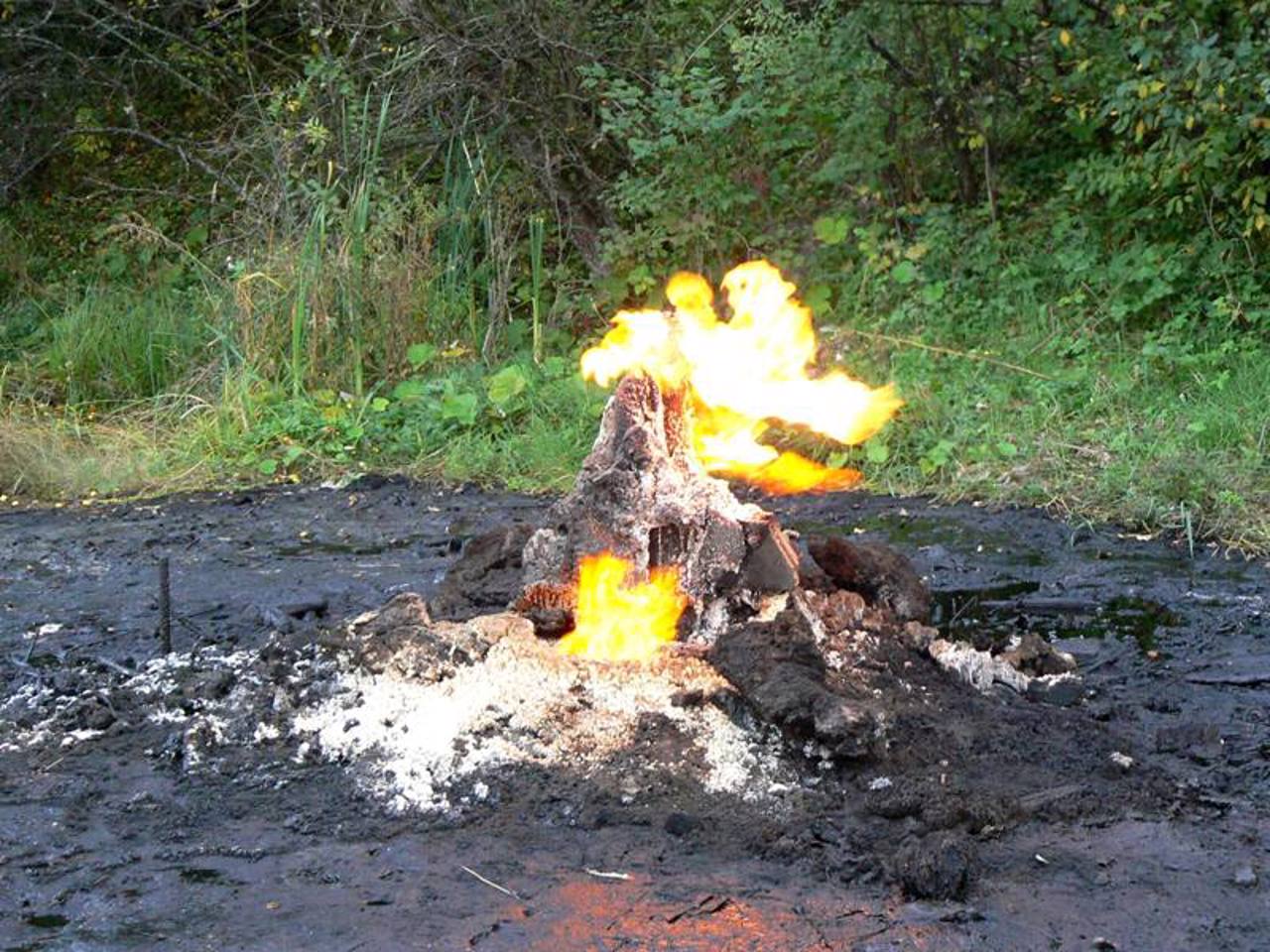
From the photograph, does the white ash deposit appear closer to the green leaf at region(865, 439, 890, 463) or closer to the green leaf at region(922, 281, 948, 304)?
the green leaf at region(865, 439, 890, 463)

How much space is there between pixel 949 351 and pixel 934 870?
5.95 metres

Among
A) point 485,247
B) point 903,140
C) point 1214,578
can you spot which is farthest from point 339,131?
point 1214,578

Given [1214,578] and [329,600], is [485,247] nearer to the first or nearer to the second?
[329,600]

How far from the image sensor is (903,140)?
10273mm

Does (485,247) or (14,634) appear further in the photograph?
(485,247)

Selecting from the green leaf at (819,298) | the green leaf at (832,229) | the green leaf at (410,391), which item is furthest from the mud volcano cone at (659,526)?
the green leaf at (832,229)

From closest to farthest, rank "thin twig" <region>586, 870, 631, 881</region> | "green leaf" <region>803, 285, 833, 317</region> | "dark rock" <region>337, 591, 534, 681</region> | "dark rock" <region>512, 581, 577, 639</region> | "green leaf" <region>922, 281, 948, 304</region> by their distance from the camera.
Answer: "thin twig" <region>586, 870, 631, 881</region> < "dark rock" <region>337, 591, 534, 681</region> < "dark rock" <region>512, 581, 577, 639</region> < "green leaf" <region>922, 281, 948, 304</region> < "green leaf" <region>803, 285, 833, 317</region>

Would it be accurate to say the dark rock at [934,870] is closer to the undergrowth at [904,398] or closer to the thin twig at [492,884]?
the thin twig at [492,884]

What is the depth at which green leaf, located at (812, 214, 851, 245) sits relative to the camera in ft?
34.0

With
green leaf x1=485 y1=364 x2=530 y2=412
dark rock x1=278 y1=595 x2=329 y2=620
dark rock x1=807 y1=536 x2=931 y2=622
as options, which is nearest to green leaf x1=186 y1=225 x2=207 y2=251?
green leaf x1=485 y1=364 x2=530 y2=412

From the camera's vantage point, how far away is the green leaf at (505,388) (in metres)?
9.09

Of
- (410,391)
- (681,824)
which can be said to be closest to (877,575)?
(681,824)

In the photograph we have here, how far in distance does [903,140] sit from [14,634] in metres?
6.76

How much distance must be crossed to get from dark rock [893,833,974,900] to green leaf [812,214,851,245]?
24.0ft
